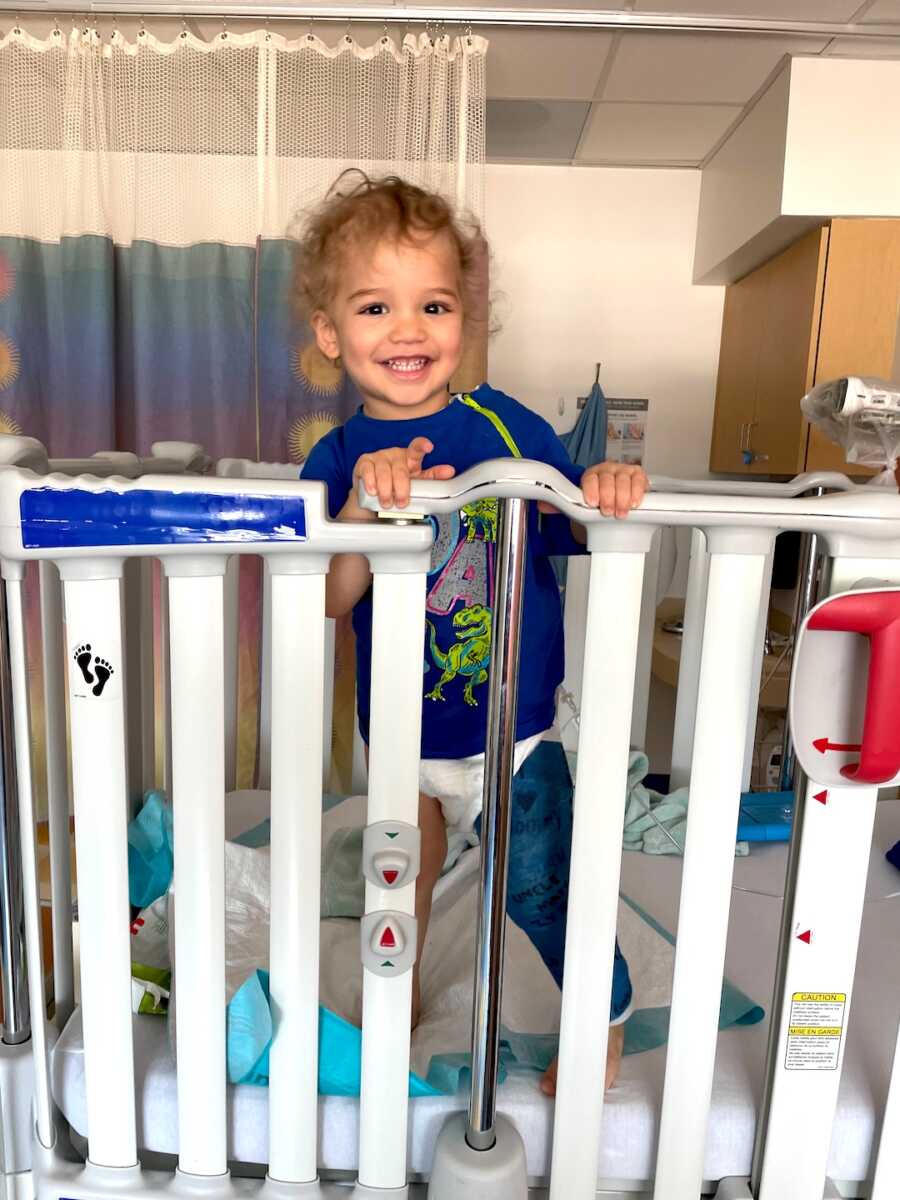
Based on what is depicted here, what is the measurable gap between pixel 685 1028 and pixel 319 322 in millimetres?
768

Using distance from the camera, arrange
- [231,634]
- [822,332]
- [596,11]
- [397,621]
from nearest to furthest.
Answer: [397,621], [231,634], [596,11], [822,332]

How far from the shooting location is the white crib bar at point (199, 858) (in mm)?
643

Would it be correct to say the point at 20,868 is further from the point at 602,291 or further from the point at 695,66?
the point at 602,291

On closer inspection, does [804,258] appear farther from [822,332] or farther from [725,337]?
[725,337]

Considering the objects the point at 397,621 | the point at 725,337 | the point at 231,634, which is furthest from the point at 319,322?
the point at 725,337

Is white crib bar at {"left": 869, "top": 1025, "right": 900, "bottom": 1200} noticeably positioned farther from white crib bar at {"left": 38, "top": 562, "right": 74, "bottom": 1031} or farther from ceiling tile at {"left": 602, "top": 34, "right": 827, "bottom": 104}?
ceiling tile at {"left": 602, "top": 34, "right": 827, "bottom": 104}

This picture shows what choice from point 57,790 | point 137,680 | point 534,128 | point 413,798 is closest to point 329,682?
point 137,680

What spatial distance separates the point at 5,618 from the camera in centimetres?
68

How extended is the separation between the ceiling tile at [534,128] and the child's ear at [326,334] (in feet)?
5.64

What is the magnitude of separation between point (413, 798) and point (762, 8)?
6.54 ft

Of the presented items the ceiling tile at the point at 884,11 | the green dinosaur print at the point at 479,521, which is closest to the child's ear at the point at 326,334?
the green dinosaur print at the point at 479,521

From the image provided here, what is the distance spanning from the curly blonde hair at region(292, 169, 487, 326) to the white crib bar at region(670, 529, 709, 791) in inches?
20.5

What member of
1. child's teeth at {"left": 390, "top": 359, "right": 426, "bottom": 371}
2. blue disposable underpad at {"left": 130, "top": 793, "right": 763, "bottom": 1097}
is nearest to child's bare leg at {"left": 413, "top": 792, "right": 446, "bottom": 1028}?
blue disposable underpad at {"left": 130, "top": 793, "right": 763, "bottom": 1097}

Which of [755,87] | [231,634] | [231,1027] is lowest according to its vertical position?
[231,1027]
